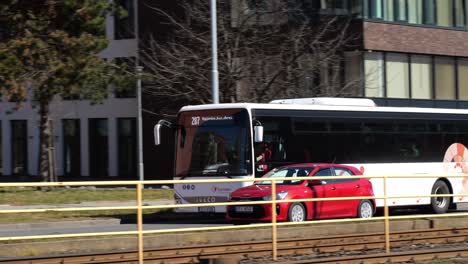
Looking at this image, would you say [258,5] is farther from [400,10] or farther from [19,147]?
[19,147]

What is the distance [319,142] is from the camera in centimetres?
2352

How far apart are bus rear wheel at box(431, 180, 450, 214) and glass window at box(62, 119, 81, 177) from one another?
31.1m

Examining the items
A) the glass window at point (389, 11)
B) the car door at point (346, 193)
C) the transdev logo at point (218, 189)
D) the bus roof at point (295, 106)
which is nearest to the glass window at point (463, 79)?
the glass window at point (389, 11)

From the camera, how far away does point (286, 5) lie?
3509cm

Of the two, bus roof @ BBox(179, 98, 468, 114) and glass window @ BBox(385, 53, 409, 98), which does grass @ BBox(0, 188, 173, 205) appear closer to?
bus roof @ BBox(179, 98, 468, 114)

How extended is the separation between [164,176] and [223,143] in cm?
2672

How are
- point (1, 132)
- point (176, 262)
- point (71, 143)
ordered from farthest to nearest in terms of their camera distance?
point (1, 132) → point (71, 143) → point (176, 262)

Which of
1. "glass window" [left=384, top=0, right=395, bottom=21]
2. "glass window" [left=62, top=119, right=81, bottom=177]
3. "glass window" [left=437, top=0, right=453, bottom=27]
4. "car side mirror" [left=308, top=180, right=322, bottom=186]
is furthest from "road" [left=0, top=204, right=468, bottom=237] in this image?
"glass window" [left=62, top=119, right=81, bottom=177]

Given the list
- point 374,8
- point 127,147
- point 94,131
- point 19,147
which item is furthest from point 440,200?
point 19,147

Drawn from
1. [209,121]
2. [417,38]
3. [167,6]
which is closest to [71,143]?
[167,6]

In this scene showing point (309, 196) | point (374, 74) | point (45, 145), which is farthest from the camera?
point (374, 74)

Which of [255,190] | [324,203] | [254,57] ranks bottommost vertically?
[324,203]

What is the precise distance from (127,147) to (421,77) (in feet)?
53.6

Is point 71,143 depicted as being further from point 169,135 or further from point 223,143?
point 223,143
